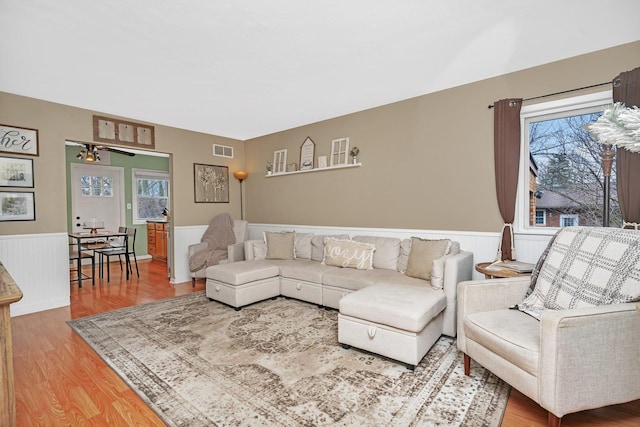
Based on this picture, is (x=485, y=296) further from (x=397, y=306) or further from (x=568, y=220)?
(x=568, y=220)

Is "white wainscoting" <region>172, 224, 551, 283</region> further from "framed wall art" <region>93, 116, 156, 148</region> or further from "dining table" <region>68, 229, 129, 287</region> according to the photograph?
"framed wall art" <region>93, 116, 156, 148</region>

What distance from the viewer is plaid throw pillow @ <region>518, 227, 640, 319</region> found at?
1.67 m

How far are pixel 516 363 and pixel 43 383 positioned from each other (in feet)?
9.75

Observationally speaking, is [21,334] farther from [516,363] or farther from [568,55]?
[568,55]

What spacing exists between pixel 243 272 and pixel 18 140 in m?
2.98

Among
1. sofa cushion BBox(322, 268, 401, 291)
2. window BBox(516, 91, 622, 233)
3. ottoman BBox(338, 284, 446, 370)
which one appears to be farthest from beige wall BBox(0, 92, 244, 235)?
window BBox(516, 91, 622, 233)

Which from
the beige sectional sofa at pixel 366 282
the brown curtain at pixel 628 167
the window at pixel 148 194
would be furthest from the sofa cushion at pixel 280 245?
the window at pixel 148 194

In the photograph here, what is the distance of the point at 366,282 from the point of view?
3.03m

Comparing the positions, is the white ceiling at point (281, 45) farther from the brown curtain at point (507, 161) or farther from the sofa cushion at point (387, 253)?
the sofa cushion at point (387, 253)

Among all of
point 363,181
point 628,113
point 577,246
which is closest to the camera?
point 628,113

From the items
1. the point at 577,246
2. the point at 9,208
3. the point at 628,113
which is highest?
the point at 628,113

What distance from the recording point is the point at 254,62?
2762mm

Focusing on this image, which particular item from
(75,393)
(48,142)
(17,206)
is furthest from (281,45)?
(17,206)

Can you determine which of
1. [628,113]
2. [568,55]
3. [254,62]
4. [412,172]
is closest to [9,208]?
[254,62]
